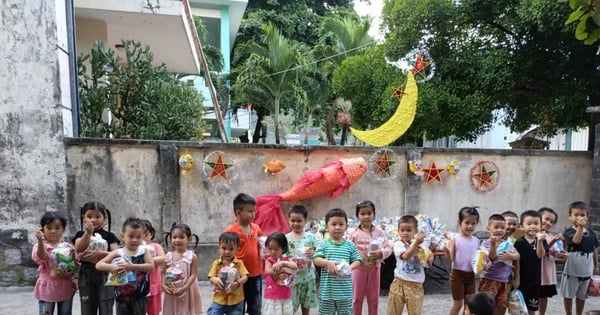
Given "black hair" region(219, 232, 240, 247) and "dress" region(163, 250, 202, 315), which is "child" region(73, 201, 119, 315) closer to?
"dress" region(163, 250, 202, 315)

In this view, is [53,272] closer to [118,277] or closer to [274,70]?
[118,277]

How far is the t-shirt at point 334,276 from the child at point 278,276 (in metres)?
0.25

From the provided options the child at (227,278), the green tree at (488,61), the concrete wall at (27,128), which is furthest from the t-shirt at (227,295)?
the green tree at (488,61)

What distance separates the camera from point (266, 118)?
19078 millimetres

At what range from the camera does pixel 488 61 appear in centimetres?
650

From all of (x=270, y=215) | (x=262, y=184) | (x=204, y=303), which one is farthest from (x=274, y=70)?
(x=204, y=303)

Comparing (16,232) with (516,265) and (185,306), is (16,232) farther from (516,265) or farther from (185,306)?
(516,265)

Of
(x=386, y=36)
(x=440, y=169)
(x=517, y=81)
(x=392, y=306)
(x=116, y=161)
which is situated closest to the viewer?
(x=392, y=306)

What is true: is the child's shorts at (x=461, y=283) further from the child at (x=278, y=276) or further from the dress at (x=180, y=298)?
the dress at (x=180, y=298)

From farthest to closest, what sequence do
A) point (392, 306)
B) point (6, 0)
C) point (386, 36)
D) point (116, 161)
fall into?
point (386, 36) → point (116, 161) → point (6, 0) → point (392, 306)

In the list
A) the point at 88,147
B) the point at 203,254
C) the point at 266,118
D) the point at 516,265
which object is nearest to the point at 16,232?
the point at 88,147

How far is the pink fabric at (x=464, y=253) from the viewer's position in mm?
3547

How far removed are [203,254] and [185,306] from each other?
2091 millimetres

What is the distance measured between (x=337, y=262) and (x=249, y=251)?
27.9 inches
